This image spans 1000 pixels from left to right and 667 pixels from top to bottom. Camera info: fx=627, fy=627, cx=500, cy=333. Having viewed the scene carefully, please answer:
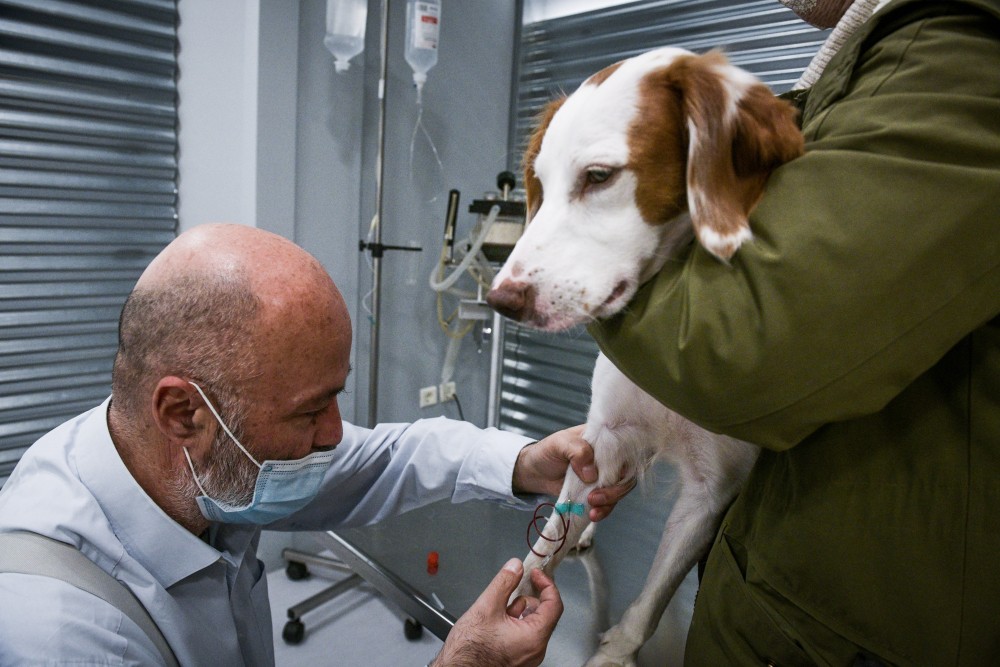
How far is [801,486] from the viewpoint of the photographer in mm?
647

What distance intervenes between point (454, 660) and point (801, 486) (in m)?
0.53

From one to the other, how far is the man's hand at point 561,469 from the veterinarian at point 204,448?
0.19 m

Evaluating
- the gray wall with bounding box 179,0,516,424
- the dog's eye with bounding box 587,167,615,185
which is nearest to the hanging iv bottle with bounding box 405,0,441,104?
the gray wall with bounding box 179,0,516,424

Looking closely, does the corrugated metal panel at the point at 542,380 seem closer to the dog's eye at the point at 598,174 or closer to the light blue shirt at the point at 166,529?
the light blue shirt at the point at 166,529

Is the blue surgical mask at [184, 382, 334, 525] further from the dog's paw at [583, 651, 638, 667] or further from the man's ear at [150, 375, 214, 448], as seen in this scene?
the dog's paw at [583, 651, 638, 667]

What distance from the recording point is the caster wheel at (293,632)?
2.16 meters

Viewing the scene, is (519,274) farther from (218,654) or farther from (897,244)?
(218,654)

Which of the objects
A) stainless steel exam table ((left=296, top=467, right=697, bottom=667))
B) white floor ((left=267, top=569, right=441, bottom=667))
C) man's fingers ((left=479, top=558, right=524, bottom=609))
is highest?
man's fingers ((left=479, top=558, right=524, bottom=609))

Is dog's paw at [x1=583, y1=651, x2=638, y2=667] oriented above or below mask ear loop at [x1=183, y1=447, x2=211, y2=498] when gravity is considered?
below

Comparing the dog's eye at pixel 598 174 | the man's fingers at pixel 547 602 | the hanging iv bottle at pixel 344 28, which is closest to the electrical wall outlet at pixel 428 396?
the hanging iv bottle at pixel 344 28

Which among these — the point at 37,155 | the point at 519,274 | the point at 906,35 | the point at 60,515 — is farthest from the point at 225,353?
the point at 37,155

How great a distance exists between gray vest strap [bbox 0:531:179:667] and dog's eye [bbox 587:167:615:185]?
2.62 ft

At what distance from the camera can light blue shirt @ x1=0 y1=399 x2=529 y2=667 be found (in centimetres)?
71

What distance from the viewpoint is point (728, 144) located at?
71cm
